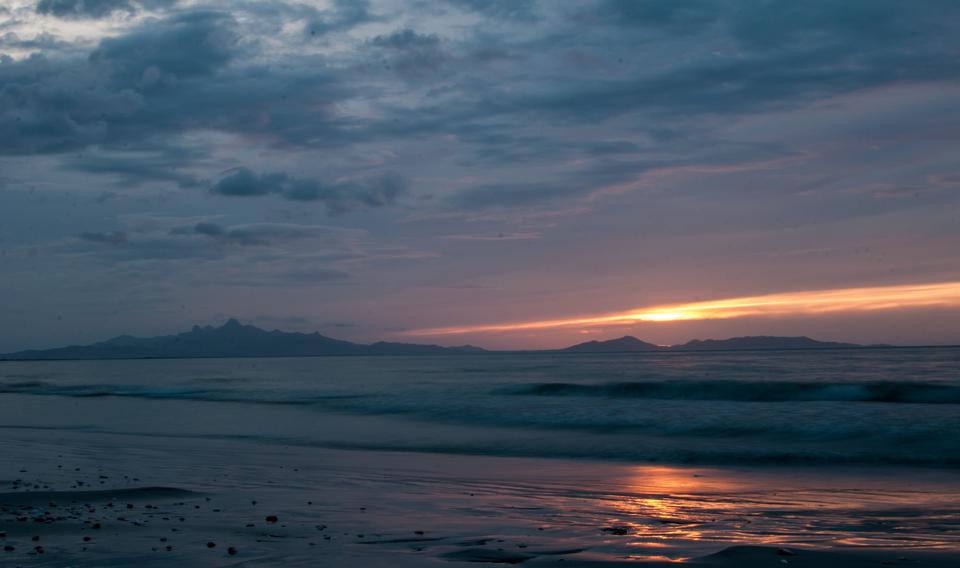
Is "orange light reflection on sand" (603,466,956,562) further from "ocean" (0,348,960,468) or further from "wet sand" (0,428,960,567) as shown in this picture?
"ocean" (0,348,960,468)

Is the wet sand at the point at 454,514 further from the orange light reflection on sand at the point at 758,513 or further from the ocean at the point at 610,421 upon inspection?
the ocean at the point at 610,421

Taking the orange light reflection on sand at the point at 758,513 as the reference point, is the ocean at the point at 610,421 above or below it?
below

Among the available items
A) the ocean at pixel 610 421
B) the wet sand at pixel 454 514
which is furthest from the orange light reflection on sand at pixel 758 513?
the ocean at pixel 610 421

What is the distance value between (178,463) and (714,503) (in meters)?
10.7

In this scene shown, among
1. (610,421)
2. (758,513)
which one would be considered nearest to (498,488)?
(758,513)

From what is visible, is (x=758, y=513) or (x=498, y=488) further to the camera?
(x=498, y=488)

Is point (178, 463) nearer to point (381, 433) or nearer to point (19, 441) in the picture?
point (19, 441)

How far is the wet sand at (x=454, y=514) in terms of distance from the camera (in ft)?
25.2

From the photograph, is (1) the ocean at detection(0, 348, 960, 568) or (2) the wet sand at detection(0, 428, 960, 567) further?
(1) the ocean at detection(0, 348, 960, 568)

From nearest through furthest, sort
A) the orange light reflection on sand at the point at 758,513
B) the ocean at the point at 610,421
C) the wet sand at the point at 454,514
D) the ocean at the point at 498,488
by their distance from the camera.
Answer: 1. the wet sand at the point at 454,514
2. the ocean at the point at 498,488
3. the orange light reflection on sand at the point at 758,513
4. the ocean at the point at 610,421

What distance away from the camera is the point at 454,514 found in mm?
10320

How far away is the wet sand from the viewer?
7695 mm

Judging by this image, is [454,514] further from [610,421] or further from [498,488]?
[610,421]

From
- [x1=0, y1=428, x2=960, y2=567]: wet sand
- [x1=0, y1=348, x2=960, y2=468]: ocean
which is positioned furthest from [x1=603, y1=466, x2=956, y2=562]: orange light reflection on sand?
[x1=0, y1=348, x2=960, y2=468]: ocean
